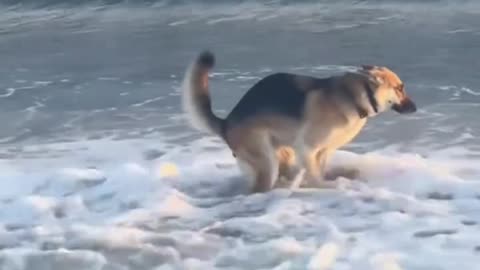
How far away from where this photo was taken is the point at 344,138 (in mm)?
5207

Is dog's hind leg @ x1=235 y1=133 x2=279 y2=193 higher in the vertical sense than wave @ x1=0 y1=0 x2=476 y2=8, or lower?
higher

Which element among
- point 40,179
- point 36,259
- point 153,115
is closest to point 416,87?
point 153,115

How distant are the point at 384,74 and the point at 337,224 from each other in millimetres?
765

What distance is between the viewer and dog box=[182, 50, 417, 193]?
16.7ft

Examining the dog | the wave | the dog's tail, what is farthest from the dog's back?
the wave

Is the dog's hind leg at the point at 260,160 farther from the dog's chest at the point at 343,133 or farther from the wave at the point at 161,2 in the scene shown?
the wave at the point at 161,2

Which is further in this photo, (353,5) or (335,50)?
(353,5)

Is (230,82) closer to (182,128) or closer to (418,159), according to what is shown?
(182,128)

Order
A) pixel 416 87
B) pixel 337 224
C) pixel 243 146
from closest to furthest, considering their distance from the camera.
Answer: pixel 337 224
pixel 243 146
pixel 416 87

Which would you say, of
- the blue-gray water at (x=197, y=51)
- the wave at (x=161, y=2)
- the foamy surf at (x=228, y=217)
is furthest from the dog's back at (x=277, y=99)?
the wave at (x=161, y=2)

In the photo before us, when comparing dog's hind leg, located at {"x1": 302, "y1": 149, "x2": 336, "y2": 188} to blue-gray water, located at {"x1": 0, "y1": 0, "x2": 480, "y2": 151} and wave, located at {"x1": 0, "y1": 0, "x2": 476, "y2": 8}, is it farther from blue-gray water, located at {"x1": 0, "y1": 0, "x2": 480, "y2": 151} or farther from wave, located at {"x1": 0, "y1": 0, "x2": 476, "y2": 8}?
wave, located at {"x1": 0, "y1": 0, "x2": 476, "y2": 8}

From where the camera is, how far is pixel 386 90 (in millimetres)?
5086

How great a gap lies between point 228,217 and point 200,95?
622 millimetres

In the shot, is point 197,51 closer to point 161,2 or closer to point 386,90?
point 161,2
